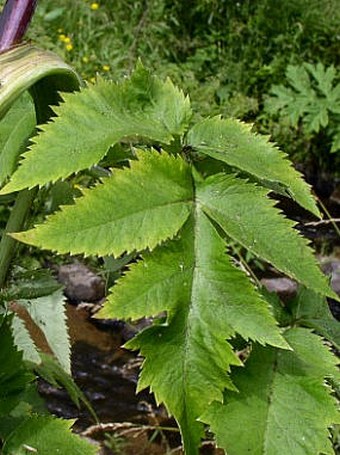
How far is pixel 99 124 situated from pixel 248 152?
11cm

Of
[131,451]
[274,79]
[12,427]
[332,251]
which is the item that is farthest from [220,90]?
[12,427]

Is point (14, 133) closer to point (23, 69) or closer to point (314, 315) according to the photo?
point (23, 69)

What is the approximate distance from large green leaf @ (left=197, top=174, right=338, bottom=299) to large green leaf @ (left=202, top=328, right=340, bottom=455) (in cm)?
8

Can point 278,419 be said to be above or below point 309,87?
above

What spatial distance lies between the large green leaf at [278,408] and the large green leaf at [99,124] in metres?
0.18

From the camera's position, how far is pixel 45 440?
0.66 meters

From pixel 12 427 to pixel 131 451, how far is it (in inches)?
96.6

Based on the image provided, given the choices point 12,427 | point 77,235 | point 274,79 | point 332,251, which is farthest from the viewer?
point 274,79

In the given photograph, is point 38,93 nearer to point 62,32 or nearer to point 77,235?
point 77,235

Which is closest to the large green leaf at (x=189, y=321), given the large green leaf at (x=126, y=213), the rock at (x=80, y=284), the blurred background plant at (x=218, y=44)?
the large green leaf at (x=126, y=213)

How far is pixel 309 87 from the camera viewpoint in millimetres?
5141

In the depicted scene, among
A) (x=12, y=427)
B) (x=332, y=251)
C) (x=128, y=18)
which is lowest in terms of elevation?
(x=332, y=251)

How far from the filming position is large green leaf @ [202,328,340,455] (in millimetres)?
602

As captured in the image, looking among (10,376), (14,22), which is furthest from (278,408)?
(14,22)
